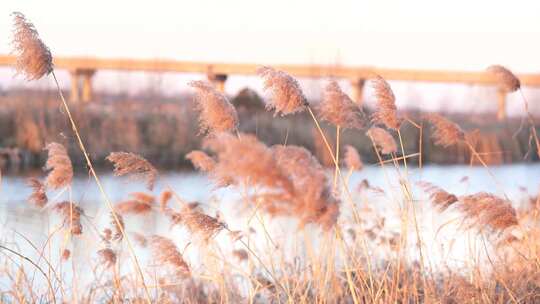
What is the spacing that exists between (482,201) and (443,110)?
1803 cm

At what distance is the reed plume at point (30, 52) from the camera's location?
3.62 metres

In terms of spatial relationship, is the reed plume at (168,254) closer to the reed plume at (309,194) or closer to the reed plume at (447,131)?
the reed plume at (309,194)

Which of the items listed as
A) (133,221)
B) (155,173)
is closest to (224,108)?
(155,173)

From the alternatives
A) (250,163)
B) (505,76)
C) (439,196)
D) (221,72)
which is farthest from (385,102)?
(221,72)

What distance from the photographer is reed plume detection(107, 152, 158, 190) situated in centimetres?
367

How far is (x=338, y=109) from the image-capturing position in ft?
12.5

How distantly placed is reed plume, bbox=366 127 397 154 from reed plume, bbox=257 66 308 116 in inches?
51.4

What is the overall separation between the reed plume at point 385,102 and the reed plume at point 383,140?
71 cm

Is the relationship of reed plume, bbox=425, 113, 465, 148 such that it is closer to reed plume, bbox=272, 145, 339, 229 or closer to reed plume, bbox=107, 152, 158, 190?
reed plume, bbox=107, 152, 158, 190

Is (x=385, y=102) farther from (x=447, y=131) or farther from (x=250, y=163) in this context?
(x=250, y=163)

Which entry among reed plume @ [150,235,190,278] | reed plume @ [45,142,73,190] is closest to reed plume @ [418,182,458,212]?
reed plume @ [150,235,190,278]

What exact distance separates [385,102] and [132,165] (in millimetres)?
1087

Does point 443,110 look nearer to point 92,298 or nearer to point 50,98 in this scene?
point 50,98

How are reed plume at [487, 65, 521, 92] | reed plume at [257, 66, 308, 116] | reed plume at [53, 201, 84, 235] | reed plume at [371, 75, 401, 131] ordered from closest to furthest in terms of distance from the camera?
1. reed plume at [257, 66, 308, 116]
2. reed plume at [371, 75, 401, 131]
3. reed plume at [53, 201, 84, 235]
4. reed plume at [487, 65, 521, 92]
